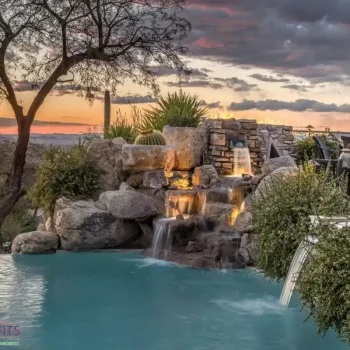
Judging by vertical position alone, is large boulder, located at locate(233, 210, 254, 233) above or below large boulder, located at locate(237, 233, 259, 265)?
above

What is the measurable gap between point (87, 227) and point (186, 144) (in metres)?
4.52

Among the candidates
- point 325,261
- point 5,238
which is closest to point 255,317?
point 325,261

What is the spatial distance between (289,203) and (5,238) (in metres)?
17.3

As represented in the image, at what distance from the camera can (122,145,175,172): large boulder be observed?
18.3 metres

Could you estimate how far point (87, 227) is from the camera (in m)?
17.3

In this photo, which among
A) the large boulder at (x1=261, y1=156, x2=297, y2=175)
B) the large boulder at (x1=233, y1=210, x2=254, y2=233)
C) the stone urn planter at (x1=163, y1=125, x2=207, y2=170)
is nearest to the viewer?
the large boulder at (x1=233, y1=210, x2=254, y2=233)

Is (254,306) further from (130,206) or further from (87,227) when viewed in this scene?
(87,227)

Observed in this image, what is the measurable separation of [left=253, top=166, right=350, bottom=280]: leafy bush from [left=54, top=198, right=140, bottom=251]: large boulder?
22.2ft

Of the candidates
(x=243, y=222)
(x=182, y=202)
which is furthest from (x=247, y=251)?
(x=182, y=202)

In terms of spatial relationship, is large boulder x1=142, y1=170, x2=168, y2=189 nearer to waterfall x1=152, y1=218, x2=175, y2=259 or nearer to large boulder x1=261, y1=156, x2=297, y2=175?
waterfall x1=152, y1=218, x2=175, y2=259

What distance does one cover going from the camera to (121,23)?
1658 centimetres

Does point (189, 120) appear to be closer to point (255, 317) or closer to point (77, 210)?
point (77, 210)

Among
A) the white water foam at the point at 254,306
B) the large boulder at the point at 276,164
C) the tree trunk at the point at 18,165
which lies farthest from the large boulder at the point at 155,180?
the white water foam at the point at 254,306

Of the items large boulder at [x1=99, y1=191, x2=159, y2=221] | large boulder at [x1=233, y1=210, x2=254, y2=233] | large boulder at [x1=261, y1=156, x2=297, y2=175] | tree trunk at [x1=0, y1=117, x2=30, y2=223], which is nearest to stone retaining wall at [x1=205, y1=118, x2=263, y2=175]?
large boulder at [x1=261, y1=156, x2=297, y2=175]
